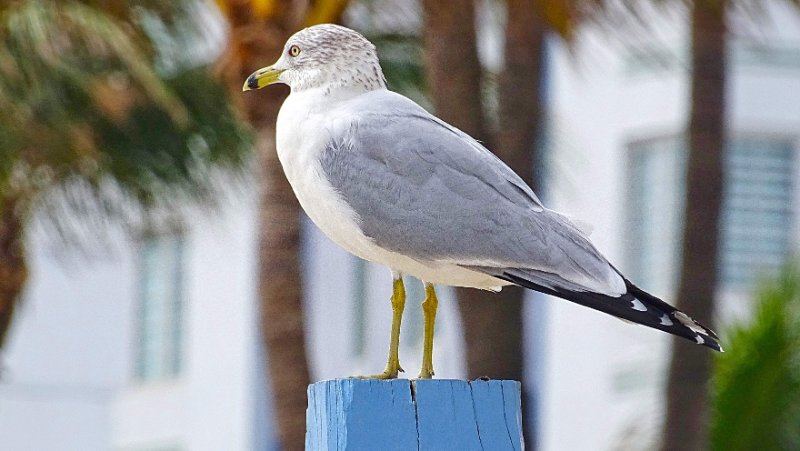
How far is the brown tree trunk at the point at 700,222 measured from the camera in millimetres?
10445

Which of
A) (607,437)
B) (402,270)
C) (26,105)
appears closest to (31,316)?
(607,437)

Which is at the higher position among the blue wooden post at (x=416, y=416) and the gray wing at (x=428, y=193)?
the gray wing at (x=428, y=193)

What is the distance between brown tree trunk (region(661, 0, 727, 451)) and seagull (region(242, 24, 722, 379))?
4.97 m

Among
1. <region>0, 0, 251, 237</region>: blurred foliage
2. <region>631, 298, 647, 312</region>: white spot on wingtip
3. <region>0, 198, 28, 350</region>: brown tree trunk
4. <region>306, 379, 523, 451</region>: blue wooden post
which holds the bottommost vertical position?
<region>306, 379, 523, 451</region>: blue wooden post

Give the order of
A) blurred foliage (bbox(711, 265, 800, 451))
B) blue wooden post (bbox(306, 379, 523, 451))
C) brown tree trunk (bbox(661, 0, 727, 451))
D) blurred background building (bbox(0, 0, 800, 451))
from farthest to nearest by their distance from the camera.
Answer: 1. blurred background building (bbox(0, 0, 800, 451))
2. blurred foliage (bbox(711, 265, 800, 451))
3. brown tree trunk (bbox(661, 0, 727, 451))
4. blue wooden post (bbox(306, 379, 523, 451))

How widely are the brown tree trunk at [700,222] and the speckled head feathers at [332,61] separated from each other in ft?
15.8

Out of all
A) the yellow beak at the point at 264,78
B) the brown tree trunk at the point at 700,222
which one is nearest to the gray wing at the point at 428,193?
the yellow beak at the point at 264,78

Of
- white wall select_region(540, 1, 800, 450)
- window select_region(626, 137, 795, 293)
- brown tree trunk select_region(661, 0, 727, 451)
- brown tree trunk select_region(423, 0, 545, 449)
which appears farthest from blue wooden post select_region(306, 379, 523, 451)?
window select_region(626, 137, 795, 293)

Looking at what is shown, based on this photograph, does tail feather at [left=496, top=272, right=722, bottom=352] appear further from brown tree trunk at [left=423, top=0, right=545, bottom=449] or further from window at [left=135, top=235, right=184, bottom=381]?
window at [left=135, top=235, right=184, bottom=381]

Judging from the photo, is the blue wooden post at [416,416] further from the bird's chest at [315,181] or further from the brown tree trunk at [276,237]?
the brown tree trunk at [276,237]

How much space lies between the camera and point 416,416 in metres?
4.60

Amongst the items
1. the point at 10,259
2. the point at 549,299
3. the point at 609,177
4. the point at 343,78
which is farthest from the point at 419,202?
the point at 549,299

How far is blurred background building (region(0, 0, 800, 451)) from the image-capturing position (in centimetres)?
1859

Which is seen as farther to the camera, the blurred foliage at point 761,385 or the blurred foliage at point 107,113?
the blurred foliage at point 761,385
